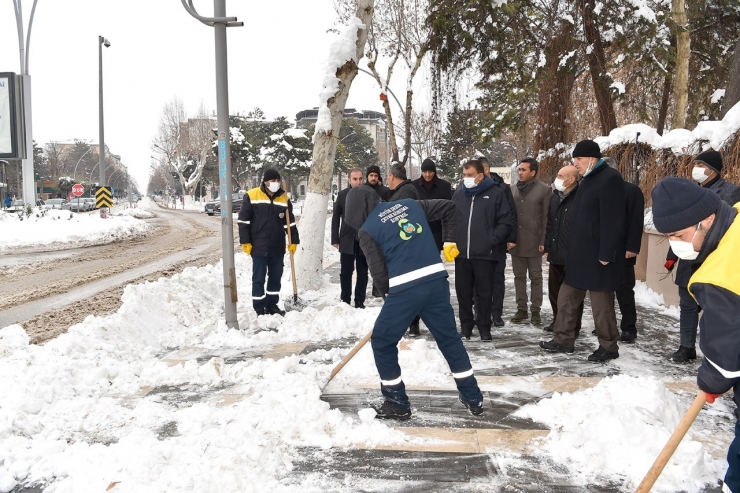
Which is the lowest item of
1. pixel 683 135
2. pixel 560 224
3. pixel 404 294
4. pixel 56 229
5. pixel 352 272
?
pixel 56 229

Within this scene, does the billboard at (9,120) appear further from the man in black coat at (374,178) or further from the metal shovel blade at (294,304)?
the man in black coat at (374,178)

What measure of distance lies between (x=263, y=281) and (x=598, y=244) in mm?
4034

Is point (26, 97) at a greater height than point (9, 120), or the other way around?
point (26, 97)

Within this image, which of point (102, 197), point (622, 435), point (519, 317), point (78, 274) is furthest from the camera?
point (102, 197)

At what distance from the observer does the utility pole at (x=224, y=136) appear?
6180mm

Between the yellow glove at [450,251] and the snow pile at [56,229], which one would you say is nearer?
the yellow glove at [450,251]

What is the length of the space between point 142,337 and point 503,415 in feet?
13.2

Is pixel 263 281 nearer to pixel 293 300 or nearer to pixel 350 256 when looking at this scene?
pixel 293 300

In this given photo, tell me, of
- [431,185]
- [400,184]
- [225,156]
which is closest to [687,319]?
[400,184]

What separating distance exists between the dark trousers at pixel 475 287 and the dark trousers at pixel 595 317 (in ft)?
2.48

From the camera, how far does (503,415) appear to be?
4078 millimetres

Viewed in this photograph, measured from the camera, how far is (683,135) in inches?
306

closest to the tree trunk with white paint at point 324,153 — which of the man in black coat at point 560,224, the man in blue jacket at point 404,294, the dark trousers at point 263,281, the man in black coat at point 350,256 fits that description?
the man in black coat at point 350,256

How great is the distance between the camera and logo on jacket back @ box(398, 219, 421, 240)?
3.88m
